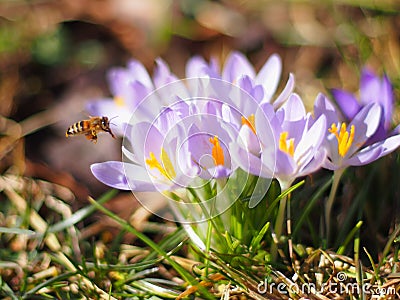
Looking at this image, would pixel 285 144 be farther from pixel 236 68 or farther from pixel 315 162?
pixel 236 68

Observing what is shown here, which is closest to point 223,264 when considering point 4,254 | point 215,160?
point 215,160

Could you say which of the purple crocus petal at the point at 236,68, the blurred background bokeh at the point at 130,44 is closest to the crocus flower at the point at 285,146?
the purple crocus petal at the point at 236,68

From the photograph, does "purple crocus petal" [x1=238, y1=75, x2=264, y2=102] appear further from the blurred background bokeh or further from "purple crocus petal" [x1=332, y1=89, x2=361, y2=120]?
the blurred background bokeh

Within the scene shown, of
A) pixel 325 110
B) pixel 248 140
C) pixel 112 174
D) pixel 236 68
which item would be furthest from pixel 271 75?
pixel 112 174

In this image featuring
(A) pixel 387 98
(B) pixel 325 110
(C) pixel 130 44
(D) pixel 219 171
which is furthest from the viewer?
(C) pixel 130 44

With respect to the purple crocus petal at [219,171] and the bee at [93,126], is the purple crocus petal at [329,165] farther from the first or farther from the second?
the bee at [93,126]

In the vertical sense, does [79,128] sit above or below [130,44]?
below

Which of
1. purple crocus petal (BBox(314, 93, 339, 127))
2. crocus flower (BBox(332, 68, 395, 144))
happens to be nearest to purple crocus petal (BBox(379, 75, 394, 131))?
crocus flower (BBox(332, 68, 395, 144))
